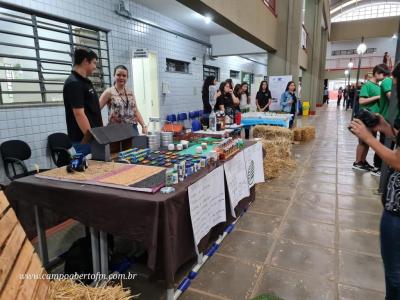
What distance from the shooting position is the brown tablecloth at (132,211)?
Result: 1359 mm

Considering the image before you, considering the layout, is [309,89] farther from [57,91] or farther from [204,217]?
[204,217]

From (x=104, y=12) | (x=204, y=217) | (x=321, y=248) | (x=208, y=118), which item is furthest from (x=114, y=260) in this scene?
(x=104, y=12)

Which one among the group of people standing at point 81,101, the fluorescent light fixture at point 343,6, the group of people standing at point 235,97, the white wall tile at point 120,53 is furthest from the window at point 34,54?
the fluorescent light fixture at point 343,6

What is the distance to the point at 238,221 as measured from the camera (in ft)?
8.86

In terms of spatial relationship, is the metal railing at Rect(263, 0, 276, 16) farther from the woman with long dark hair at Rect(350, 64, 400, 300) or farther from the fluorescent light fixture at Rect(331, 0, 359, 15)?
the fluorescent light fixture at Rect(331, 0, 359, 15)

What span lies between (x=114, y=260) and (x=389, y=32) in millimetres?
20843

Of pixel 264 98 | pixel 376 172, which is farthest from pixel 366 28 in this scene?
pixel 376 172

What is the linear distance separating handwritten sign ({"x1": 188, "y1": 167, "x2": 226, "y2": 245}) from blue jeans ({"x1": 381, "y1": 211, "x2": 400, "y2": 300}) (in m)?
0.93

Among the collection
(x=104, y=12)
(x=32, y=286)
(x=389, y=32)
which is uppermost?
(x=389, y=32)

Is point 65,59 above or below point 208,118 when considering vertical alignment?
above

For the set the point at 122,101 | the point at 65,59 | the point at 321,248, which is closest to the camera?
the point at 321,248

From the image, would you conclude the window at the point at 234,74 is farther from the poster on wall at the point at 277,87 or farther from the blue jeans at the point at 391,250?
the blue jeans at the point at 391,250

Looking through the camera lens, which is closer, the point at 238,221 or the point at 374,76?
the point at 238,221

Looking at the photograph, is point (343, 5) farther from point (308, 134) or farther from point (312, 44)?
point (308, 134)
